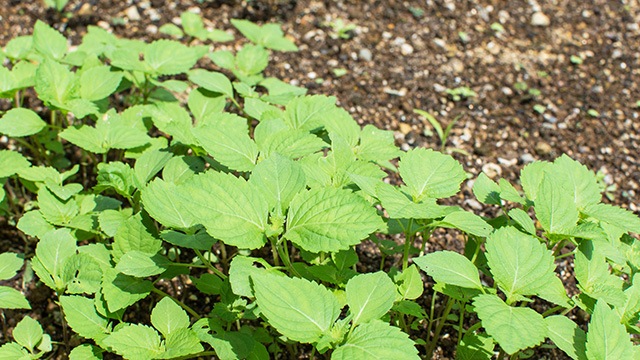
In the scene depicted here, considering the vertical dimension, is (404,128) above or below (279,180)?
below

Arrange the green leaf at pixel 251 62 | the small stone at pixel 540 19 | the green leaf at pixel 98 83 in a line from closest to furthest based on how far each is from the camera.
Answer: the green leaf at pixel 98 83, the green leaf at pixel 251 62, the small stone at pixel 540 19

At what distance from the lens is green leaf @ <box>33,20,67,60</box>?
2.61 m

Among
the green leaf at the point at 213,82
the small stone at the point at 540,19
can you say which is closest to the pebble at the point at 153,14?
the green leaf at the point at 213,82

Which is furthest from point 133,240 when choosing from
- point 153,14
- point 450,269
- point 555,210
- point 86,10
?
point 86,10

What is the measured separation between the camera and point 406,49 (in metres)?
3.79

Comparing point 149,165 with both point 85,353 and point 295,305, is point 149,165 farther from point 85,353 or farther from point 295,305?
point 295,305

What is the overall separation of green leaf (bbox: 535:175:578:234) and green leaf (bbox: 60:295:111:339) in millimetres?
1491

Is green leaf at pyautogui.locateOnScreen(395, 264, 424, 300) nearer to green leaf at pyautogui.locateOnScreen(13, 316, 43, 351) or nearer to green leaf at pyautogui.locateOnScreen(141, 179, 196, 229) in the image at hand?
green leaf at pyautogui.locateOnScreen(141, 179, 196, 229)

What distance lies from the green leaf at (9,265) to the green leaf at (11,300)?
0.07 metres

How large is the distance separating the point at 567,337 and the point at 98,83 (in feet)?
7.19

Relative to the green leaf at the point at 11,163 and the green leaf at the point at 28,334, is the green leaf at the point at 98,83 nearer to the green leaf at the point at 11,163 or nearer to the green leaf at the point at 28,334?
the green leaf at the point at 11,163

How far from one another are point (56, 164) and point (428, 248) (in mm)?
1986

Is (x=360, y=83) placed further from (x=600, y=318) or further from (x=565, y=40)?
(x=600, y=318)

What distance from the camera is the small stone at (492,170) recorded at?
302 centimetres
